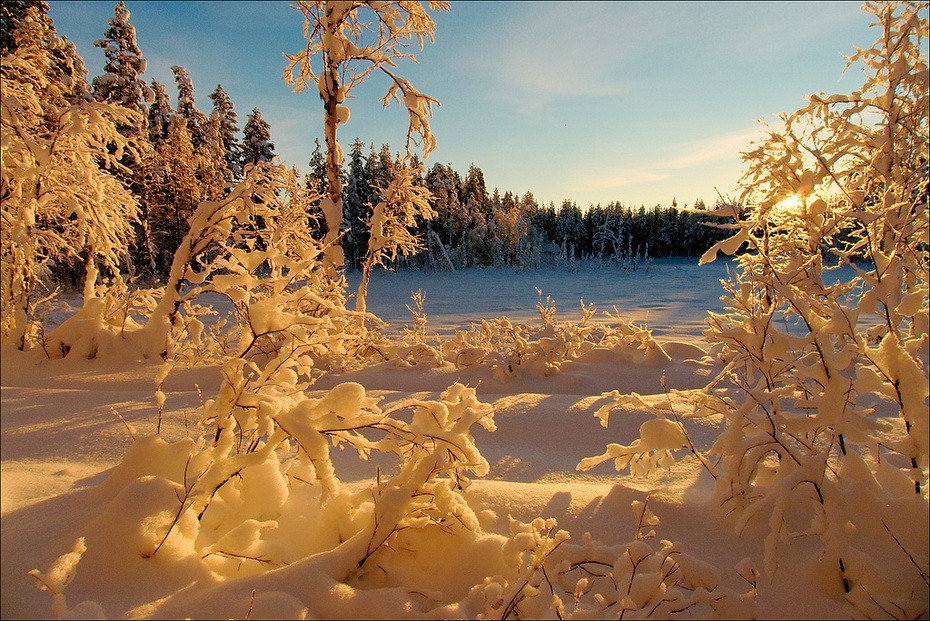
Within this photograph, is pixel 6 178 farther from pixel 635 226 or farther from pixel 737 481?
pixel 635 226

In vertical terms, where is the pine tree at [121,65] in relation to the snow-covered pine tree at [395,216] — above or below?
above

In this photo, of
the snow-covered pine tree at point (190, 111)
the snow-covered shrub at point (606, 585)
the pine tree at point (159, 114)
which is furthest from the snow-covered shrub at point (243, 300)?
the snow-covered pine tree at point (190, 111)

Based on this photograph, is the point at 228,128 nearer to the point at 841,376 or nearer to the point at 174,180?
the point at 174,180

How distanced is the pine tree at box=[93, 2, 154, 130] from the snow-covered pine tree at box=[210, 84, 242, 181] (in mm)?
10492

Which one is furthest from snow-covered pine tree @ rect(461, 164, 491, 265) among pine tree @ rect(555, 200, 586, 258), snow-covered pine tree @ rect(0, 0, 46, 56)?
snow-covered pine tree @ rect(0, 0, 46, 56)

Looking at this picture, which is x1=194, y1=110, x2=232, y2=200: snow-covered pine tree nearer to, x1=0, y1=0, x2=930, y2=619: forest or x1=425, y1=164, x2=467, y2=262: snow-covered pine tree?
x1=425, y1=164, x2=467, y2=262: snow-covered pine tree

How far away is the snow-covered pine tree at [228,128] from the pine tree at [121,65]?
1049 centimetres

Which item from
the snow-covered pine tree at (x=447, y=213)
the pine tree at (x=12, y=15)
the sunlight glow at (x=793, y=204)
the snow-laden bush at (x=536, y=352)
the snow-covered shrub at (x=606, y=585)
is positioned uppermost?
the pine tree at (x=12, y=15)

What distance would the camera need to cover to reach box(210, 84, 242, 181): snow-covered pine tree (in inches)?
1211

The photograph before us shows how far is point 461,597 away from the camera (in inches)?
60.8

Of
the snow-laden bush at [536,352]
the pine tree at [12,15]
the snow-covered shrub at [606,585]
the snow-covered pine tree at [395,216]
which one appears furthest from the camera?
the pine tree at [12,15]

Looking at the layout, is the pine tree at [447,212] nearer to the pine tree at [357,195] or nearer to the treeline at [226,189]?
the treeline at [226,189]

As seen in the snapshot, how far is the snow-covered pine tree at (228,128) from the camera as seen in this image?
3077 cm

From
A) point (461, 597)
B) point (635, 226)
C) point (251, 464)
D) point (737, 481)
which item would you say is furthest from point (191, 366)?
point (635, 226)
